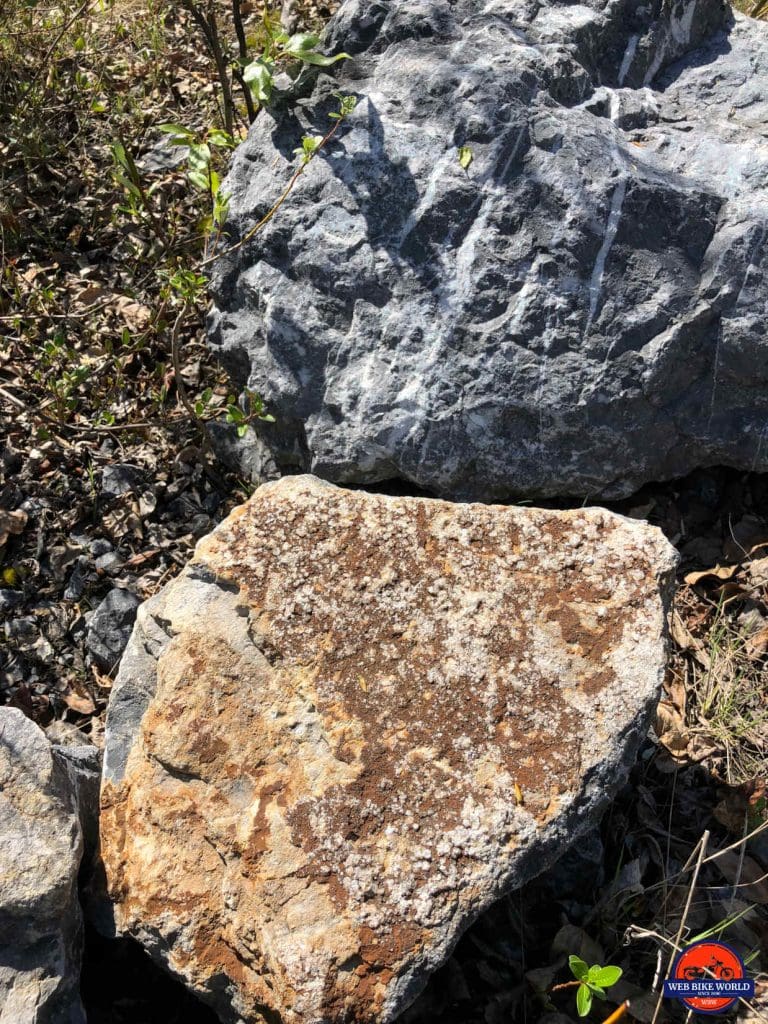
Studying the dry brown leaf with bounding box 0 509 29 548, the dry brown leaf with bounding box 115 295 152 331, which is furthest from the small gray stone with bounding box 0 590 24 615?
the dry brown leaf with bounding box 115 295 152 331

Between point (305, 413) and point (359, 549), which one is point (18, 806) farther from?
point (305, 413)

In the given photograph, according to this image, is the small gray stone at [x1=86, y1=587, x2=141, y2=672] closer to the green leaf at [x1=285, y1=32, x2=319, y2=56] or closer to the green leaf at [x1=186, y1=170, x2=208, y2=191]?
the green leaf at [x1=186, y1=170, x2=208, y2=191]

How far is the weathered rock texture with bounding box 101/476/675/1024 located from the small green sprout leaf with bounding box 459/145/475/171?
1.14m

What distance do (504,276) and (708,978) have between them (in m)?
1.96

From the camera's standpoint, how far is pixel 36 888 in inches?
72.7

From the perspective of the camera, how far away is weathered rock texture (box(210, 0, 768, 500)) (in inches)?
103

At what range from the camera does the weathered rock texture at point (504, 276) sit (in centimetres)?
262

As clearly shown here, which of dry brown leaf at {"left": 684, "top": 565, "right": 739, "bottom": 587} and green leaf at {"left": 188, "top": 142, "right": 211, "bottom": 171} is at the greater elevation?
green leaf at {"left": 188, "top": 142, "right": 211, "bottom": 171}

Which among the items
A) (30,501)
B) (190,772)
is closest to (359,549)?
(190,772)

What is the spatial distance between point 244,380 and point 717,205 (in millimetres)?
1632

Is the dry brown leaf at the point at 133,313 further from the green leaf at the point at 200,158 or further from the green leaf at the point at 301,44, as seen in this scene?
the green leaf at the point at 301,44

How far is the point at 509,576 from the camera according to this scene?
211 centimetres

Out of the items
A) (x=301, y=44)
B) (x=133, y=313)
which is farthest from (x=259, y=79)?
(x=133, y=313)

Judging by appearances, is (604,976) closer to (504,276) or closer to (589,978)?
(589,978)
